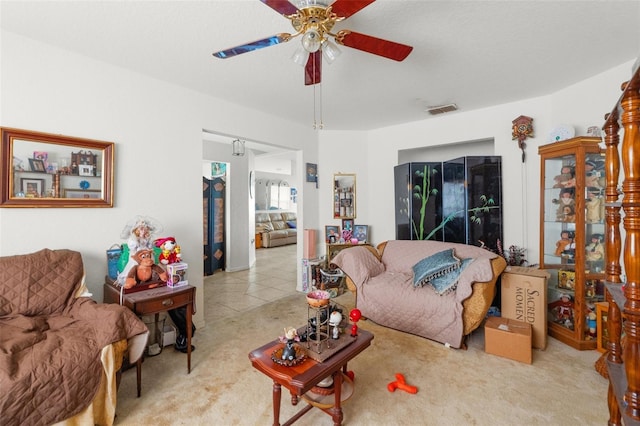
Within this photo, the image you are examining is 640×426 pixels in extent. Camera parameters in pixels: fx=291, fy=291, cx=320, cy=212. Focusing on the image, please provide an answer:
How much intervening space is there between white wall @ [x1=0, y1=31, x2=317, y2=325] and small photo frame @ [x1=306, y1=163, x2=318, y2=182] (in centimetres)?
126

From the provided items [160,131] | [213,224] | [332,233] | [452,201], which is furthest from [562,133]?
[213,224]

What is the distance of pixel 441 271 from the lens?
9.42ft

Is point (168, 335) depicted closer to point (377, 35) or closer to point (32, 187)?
point (32, 187)

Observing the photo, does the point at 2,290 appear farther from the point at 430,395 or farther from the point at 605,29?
the point at 605,29

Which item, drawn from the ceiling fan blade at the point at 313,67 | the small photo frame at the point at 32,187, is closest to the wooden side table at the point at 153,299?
the small photo frame at the point at 32,187

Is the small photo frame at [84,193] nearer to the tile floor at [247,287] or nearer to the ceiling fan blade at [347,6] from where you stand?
the tile floor at [247,287]

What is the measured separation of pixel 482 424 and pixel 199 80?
11.2ft

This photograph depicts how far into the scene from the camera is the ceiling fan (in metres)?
1.39

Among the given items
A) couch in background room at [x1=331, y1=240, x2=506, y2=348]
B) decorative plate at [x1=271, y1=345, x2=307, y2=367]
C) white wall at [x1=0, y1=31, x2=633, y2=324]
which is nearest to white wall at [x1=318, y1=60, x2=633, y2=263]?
white wall at [x1=0, y1=31, x2=633, y2=324]

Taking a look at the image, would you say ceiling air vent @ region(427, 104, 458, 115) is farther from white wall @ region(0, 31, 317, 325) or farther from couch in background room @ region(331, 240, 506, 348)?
white wall @ region(0, 31, 317, 325)

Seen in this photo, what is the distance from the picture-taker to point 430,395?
6.38 feet

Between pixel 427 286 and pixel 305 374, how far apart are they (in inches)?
72.0

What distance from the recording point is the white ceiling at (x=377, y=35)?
70.2 inches

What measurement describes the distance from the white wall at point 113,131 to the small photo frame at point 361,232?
222cm
